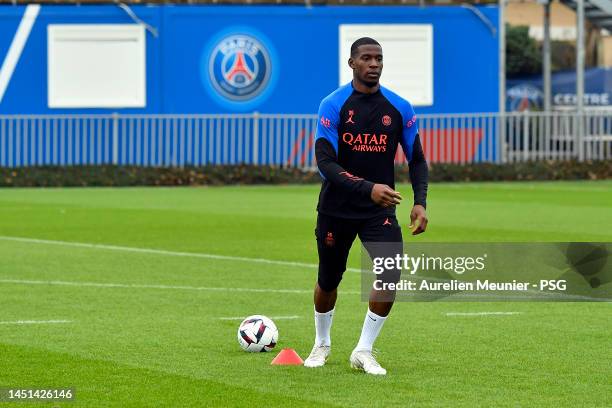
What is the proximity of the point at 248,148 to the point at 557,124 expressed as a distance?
690cm

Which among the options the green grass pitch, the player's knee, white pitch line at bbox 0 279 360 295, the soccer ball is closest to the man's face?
the player's knee

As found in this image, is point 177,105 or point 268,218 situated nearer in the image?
point 268,218

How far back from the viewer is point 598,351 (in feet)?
35.3

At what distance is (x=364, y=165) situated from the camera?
9914 mm

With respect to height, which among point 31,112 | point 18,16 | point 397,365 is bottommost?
point 397,365

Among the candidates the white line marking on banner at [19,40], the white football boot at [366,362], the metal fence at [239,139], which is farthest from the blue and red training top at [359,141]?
the white line marking on banner at [19,40]

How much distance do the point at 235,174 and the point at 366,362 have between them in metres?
Result: 23.7

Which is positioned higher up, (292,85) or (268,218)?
(292,85)

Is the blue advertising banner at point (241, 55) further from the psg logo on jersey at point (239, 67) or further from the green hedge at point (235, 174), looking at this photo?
the green hedge at point (235, 174)

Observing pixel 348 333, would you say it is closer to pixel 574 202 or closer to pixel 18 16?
pixel 574 202

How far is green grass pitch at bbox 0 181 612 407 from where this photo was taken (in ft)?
30.1

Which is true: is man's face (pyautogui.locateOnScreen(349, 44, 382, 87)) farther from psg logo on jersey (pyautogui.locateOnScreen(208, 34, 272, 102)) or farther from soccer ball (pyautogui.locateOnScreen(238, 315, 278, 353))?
psg logo on jersey (pyautogui.locateOnScreen(208, 34, 272, 102))

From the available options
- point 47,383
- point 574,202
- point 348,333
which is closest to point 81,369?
point 47,383

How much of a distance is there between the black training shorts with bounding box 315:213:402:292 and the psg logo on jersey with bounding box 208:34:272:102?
25.4 m
